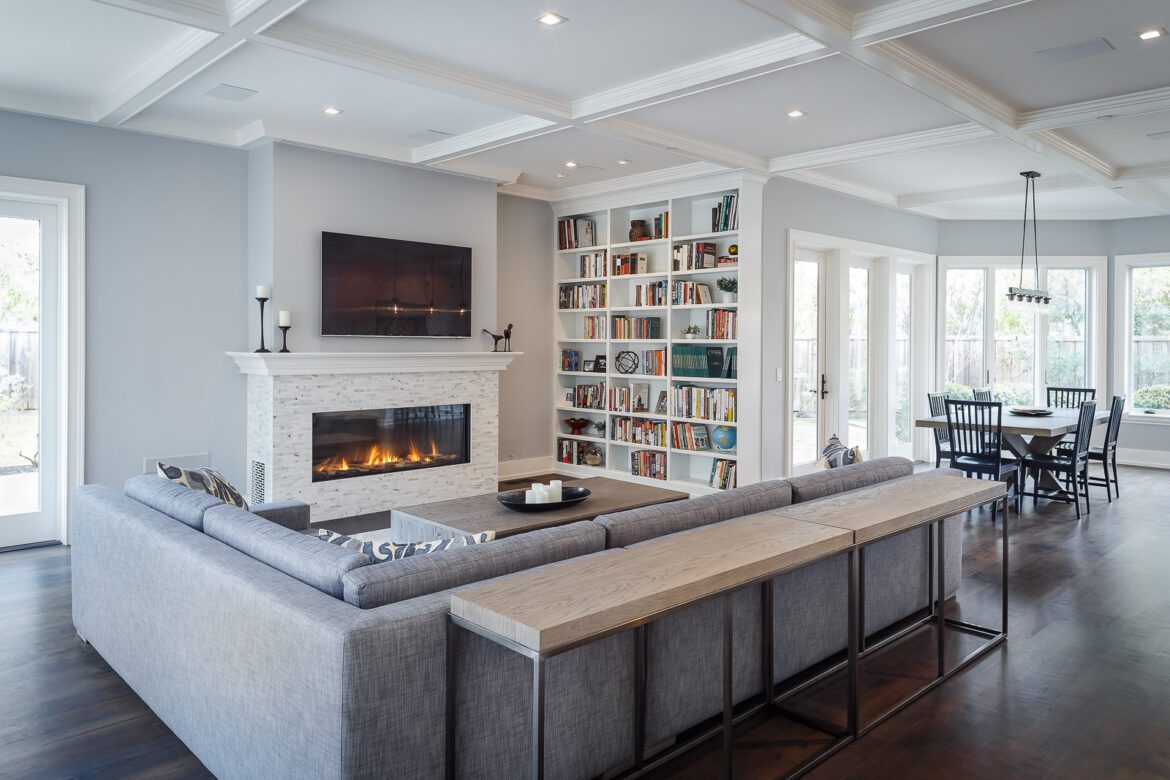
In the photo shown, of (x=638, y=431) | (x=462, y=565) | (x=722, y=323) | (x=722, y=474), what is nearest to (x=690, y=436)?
(x=722, y=474)

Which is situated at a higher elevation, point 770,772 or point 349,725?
point 349,725

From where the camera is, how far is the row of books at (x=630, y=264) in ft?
23.7

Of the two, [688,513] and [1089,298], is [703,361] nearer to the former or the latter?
[688,513]

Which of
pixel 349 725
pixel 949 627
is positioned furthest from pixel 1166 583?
pixel 349 725

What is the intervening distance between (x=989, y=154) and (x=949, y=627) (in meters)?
4.08

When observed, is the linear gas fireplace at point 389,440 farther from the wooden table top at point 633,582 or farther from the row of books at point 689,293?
the wooden table top at point 633,582

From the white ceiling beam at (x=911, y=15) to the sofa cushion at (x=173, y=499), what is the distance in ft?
11.0

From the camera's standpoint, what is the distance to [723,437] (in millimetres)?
6695

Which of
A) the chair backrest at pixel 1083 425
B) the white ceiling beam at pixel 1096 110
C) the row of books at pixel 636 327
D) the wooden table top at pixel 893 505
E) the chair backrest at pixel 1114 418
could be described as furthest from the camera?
the row of books at pixel 636 327

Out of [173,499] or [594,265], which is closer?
[173,499]

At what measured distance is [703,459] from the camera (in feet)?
23.2

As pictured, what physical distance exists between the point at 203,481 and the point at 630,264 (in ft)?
15.4

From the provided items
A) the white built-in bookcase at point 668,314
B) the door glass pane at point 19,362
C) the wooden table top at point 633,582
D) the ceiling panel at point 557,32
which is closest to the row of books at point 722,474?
the white built-in bookcase at point 668,314

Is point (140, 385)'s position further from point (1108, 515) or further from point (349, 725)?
point (1108, 515)
